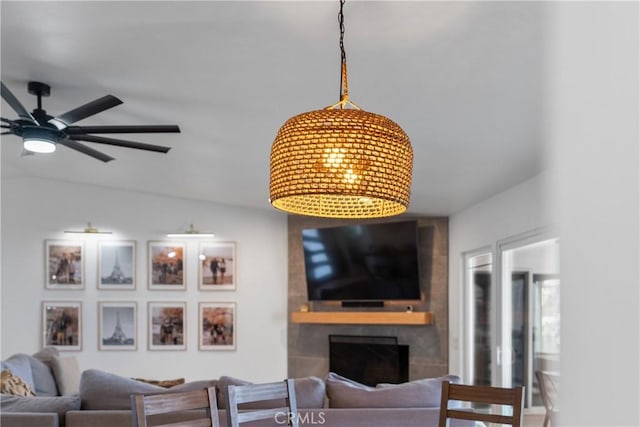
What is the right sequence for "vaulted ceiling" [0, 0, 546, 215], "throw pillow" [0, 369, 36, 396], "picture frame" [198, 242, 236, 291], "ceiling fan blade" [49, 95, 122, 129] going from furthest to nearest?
"picture frame" [198, 242, 236, 291], "throw pillow" [0, 369, 36, 396], "ceiling fan blade" [49, 95, 122, 129], "vaulted ceiling" [0, 0, 546, 215]

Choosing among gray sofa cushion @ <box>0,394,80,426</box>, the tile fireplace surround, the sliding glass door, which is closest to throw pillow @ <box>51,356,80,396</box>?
gray sofa cushion @ <box>0,394,80,426</box>

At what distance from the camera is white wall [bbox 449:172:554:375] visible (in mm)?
4574

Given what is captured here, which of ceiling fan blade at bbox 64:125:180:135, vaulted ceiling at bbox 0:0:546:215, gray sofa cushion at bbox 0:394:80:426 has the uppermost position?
vaulted ceiling at bbox 0:0:546:215

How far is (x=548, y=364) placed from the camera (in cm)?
466

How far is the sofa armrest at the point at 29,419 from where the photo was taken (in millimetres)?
3254

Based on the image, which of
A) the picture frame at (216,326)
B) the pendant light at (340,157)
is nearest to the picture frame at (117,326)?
the picture frame at (216,326)

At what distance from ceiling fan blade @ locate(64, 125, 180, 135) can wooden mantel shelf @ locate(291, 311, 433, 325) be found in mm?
3993

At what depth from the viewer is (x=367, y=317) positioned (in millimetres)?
7008

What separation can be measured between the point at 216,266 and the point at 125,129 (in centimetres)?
426

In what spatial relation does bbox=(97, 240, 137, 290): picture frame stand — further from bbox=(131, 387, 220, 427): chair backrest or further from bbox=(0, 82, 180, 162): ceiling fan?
bbox=(131, 387, 220, 427): chair backrest

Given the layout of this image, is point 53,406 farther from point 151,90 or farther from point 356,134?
point 356,134

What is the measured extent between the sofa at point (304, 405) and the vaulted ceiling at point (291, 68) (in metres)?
1.60

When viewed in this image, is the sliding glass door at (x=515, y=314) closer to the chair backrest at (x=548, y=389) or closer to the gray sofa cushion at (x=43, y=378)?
the chair backrest at (x=548, y=389)

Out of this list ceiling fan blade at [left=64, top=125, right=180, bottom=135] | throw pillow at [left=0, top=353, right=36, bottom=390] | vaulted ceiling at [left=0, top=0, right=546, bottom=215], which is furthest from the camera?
throw pillow at [left=0, top=353, right=36, bottom=390]
